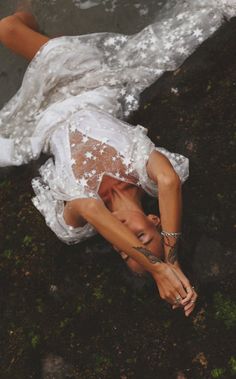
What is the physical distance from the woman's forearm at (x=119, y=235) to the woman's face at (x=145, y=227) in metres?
0.09

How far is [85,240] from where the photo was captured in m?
5.64

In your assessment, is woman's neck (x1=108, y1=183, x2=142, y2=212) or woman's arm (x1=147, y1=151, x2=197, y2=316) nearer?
woman's arm (x1=147, y1=151, x2=197, y2=316)

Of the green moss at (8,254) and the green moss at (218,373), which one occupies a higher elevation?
the green moss at (8,254)

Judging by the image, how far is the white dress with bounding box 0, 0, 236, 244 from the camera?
5.42 m

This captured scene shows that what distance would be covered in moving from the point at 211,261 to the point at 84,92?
219 cm

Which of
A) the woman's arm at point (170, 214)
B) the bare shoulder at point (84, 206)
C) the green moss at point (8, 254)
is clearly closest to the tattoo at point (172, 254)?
the woman's arm at point (170, 214)

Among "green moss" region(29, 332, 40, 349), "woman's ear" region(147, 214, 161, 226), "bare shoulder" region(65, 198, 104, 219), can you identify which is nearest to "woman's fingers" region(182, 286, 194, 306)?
"woman's ear" region(147, 214, 161, 226)

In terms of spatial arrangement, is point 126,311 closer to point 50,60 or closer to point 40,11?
point 50,60

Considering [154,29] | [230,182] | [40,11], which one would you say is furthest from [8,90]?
[230,182]

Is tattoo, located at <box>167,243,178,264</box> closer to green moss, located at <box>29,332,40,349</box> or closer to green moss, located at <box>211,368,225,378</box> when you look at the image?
green moss, located at <box>211,368,225,378</box>

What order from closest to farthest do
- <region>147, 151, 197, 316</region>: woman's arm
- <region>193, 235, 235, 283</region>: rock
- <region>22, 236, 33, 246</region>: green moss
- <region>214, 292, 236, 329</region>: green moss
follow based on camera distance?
<region>147, 151, 197, 316</region>: woman's arm → <region>214, 292, 236, 329</region>: green moss → <region>193, 235, 235, 283</region>: rock → <region>22, 236, 33, 246</region>: green moss

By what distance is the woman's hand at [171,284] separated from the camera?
4461 mm

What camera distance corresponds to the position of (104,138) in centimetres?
528

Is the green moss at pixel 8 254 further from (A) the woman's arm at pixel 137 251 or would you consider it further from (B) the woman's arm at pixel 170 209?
(B) the woman's arm at pixel 170 209
